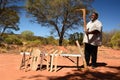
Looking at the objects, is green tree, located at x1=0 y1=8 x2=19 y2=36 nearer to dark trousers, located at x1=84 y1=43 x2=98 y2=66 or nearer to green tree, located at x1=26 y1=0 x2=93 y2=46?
green tree, located at x1=26 y1=0 x2=93 y2=46

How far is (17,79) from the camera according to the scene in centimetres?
809

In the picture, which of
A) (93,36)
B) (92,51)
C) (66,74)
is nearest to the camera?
(66,74)

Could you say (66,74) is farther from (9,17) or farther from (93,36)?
(9,17)

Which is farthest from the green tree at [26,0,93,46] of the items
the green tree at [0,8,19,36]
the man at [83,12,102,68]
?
the man at [83,12,102,68]

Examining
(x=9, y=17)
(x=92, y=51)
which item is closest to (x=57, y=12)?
(x=9, y=17)

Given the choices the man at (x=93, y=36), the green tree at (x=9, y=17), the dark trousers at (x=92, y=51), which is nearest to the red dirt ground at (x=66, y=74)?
the dark trousers at (x=92, y=51)

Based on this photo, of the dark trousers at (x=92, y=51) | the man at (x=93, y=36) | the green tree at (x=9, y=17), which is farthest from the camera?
the green tree at (x=9, y=17)

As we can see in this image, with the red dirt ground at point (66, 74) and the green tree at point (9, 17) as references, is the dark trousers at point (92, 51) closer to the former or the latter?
the red dirt ground at point (66, 74)

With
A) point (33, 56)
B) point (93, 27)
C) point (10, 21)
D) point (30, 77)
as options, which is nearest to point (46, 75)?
point (30, 77)

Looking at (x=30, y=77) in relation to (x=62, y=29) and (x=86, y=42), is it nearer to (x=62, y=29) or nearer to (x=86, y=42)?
(x=86, y=42)

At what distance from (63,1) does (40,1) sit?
2680 mm

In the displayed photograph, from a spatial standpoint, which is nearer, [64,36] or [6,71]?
[6,71]

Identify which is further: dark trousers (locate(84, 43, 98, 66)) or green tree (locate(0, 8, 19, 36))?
green tree (locate(0, 8, 19, 36))

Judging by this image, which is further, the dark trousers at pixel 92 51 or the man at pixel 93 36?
the dark trousers at pixel 92 51
